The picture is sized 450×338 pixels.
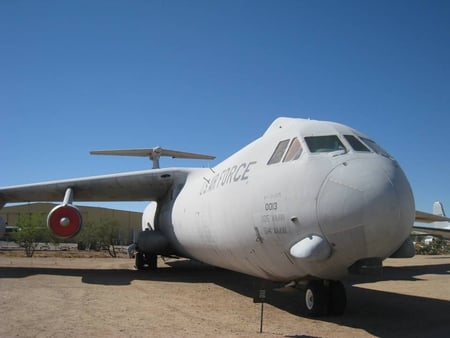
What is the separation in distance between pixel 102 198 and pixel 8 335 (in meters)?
11.6

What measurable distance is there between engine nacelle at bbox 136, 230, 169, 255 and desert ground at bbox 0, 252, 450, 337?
7.95ft

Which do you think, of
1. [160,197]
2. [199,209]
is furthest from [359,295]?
[160,197]

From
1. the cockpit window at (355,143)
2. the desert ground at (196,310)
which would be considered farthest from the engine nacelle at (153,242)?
the cockpit window at (355,143)

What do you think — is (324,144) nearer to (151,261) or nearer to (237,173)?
(237,173)

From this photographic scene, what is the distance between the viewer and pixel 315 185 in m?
6.05

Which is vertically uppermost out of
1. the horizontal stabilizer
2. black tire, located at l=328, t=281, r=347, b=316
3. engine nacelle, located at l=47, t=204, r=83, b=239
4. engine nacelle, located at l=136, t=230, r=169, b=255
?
the horizontal stabilizer

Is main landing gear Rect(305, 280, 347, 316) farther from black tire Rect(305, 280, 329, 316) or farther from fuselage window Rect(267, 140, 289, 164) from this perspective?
fuselage window Rect(267, 140, 289, 164)

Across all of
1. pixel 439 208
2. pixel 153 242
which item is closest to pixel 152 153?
pixel 153 242

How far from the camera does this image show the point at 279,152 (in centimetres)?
728

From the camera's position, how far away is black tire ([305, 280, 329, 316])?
23.3 ft

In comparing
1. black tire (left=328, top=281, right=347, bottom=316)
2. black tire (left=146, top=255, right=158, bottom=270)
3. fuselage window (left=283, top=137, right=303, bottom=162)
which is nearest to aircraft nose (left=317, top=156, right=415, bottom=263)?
fuselage window (left=283, top=137, right=303, bottom=162)

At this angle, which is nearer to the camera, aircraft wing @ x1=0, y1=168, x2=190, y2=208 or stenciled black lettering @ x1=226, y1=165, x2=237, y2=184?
stenciled black lettering @ x1=226, y1=165, x2=237, y2=184

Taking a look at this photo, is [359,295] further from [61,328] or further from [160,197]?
[160,197]

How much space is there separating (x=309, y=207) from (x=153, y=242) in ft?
→ 33.2
